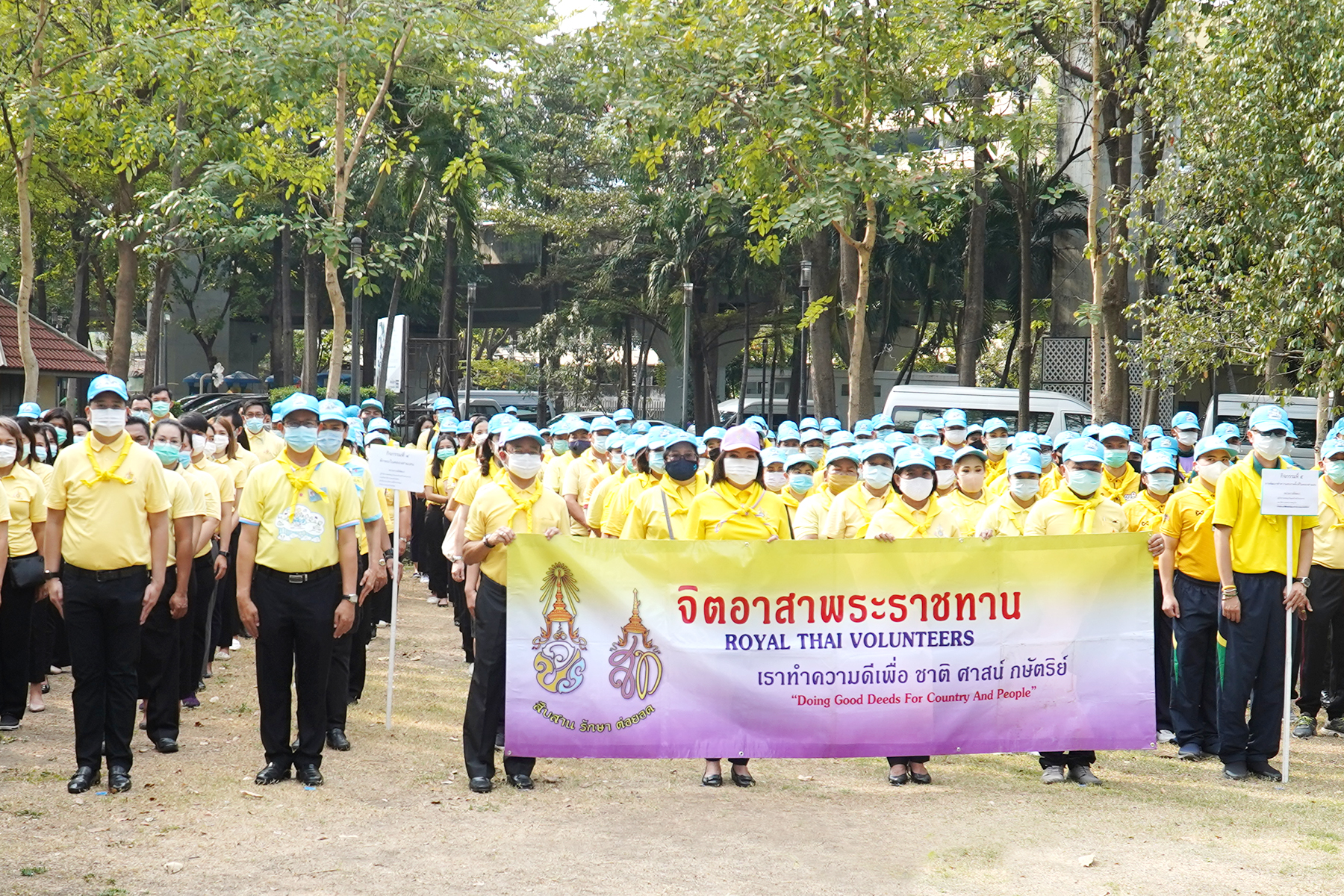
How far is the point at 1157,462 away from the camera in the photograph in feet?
30.7

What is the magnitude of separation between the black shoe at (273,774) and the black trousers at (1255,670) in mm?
5232

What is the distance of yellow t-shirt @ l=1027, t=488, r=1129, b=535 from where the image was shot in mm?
8203

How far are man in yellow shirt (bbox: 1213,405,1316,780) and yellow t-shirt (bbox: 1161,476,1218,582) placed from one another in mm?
386

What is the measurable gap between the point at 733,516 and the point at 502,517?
125 centimetres

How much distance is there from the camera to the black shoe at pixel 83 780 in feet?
23.4

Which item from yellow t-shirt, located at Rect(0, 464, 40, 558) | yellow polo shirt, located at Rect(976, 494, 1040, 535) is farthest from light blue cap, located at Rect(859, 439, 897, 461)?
yellow t-shirt, located at Rect(0, 464, 40, 558)

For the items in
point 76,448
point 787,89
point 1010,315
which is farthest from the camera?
point 1010,315

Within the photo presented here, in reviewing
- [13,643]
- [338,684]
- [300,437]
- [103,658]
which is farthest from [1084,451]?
[13,643]

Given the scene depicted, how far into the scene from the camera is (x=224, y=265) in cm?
4841

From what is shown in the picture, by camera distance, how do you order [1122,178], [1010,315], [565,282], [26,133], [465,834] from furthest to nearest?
[565,282], [1010,315], [1122,178], [26,133], [465,834]

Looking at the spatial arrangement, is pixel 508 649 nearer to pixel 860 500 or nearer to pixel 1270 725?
pixel 860 500

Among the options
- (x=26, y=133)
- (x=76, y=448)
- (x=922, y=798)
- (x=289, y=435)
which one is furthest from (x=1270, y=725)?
(x=26, y=133)

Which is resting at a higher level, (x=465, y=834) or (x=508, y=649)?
(x=508, y=649)

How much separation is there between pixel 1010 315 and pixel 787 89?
26738 millimetres
